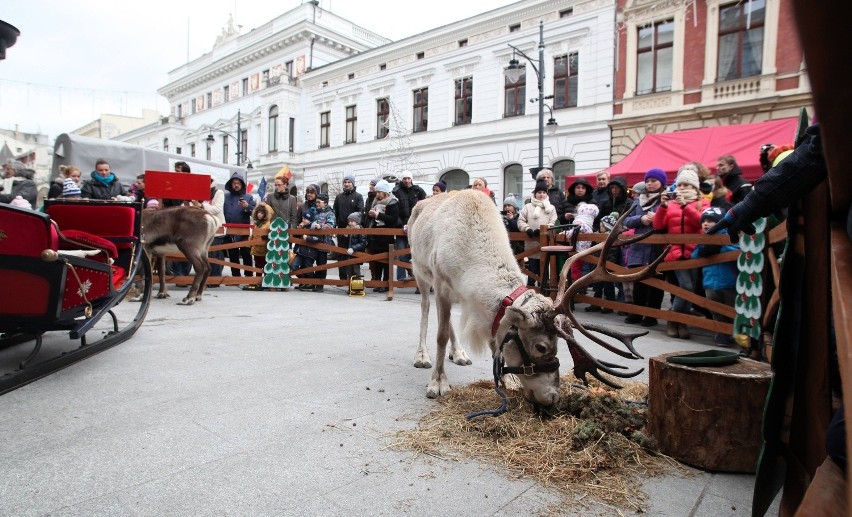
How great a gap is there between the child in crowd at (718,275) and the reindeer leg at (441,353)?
12.0 ft

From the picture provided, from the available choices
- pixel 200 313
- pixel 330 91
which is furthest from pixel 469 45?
pixel 200 313

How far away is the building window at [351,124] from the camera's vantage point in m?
32.2

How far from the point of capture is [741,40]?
17719 mm

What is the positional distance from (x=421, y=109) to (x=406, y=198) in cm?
1916

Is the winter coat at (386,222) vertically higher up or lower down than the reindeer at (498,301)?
higher up

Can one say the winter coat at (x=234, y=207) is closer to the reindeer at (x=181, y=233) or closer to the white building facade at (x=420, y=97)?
the reindeer at (x=181, y=233)

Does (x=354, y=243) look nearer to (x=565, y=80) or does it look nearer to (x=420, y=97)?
(x=565, y=80)

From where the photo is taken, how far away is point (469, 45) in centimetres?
2578

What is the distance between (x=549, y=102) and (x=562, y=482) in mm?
22888

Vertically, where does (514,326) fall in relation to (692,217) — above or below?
below

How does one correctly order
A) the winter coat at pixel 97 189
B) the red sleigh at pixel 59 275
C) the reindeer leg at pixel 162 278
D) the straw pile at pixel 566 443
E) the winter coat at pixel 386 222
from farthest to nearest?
the winter coat at pixel 386 222 < the winter coat at pixel 97 189 < the reindeer leg at pixel 162 278 < the red sleigh at pixel 59 275 < the straw pile at pixel 566 443

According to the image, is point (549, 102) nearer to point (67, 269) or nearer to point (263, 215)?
point (263, 215)

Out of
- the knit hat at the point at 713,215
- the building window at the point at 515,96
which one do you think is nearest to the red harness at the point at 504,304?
the knit hat at the point at 713,215

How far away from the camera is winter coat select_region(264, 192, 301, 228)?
38.7ft
